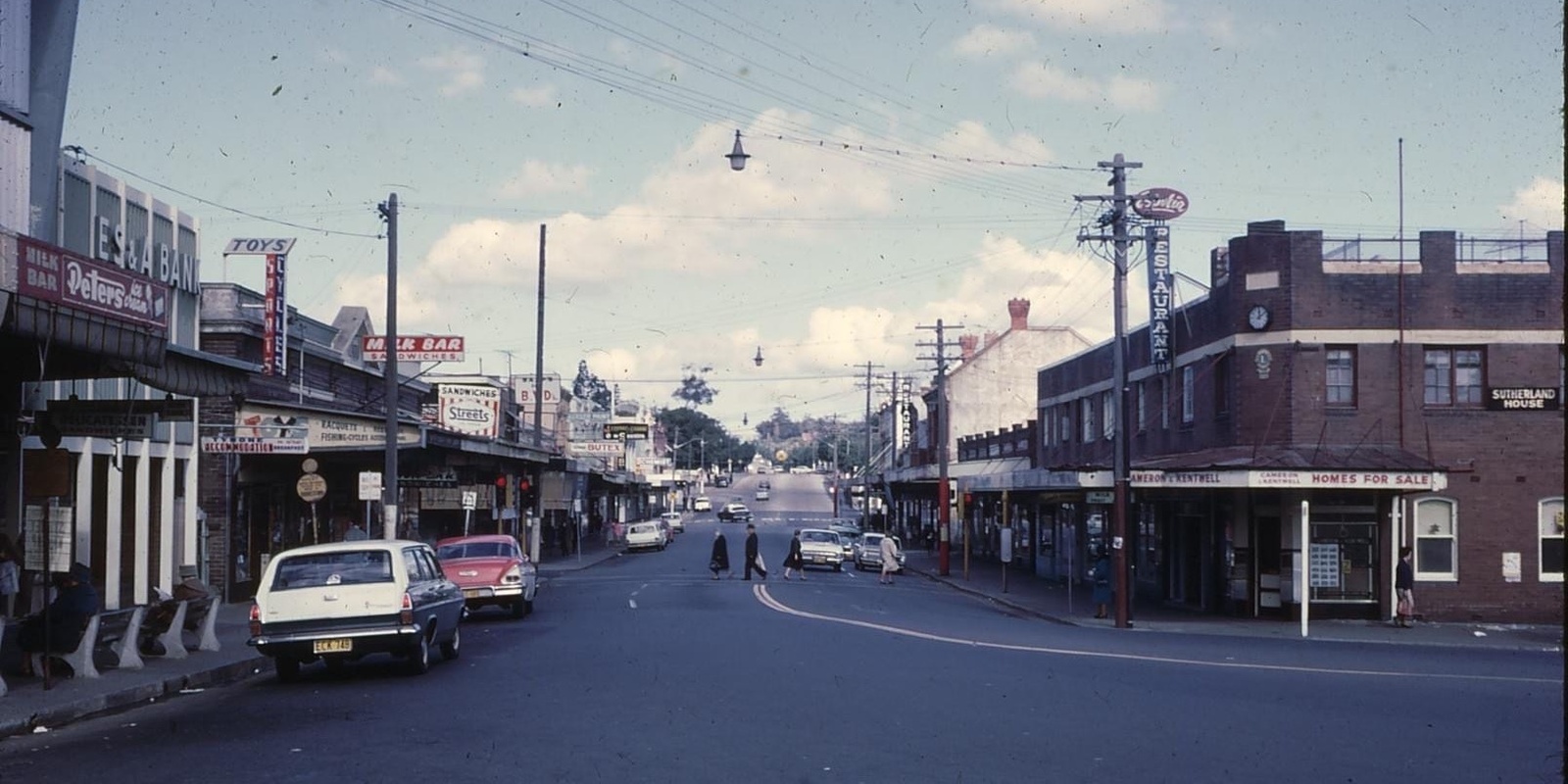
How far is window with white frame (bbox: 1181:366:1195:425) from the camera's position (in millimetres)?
→ 40344

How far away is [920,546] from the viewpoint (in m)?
85.2

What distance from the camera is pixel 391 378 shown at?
3434cm

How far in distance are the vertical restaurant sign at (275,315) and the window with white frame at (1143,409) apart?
2264 cm

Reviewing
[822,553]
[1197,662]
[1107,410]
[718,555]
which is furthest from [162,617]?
[822,553]

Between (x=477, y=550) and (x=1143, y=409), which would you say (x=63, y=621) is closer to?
(x=477, y=550)

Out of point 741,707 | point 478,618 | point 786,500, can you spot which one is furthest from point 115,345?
point 786,500

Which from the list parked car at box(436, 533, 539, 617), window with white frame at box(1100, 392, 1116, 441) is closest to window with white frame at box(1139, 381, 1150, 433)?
window with white frame at box(1100, 392, 1116, 441)

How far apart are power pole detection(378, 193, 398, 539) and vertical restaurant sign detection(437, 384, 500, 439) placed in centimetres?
1351

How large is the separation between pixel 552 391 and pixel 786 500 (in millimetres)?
64024

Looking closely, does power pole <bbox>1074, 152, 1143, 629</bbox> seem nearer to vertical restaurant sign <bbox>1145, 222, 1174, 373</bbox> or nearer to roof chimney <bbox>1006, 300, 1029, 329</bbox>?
vertical restaurant sign <bbox>1145, 222, 1174, 373</bbox>

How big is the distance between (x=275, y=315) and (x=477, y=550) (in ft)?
24.9

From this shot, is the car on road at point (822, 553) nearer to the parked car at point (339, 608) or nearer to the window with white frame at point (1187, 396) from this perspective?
the window with white frame at point (1187, 396)

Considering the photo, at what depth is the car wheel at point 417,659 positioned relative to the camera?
1941 centimetres

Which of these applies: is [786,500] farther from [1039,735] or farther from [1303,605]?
[1039,735]
